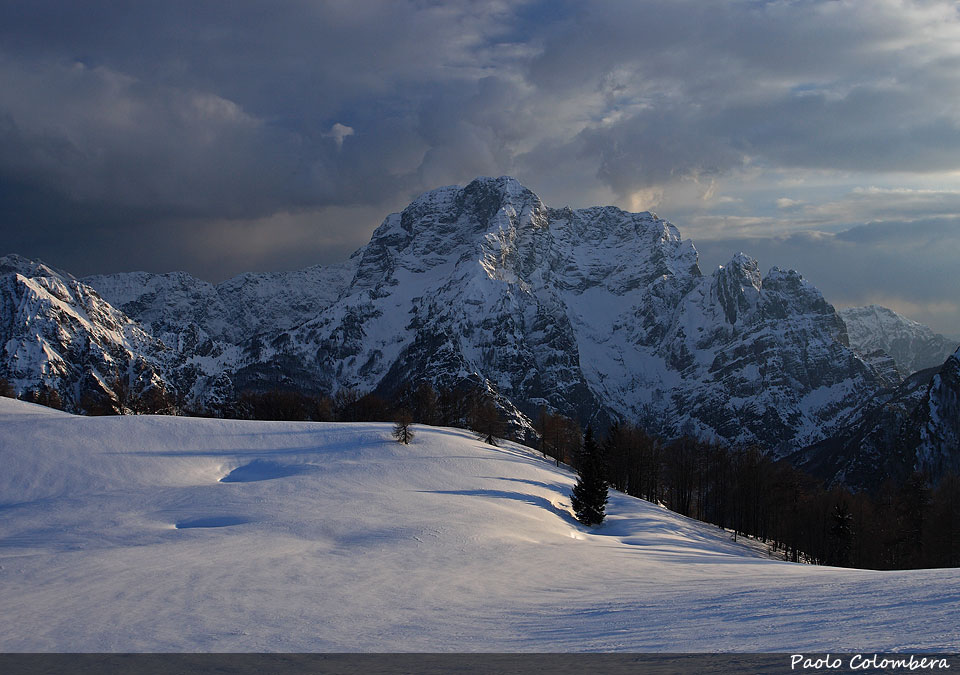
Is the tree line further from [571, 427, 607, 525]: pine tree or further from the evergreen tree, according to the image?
[571, 427, 607, 525]: pine tree

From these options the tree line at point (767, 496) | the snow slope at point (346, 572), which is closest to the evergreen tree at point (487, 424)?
the tree line at point (767, 496)

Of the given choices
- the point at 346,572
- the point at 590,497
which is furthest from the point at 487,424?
the point at 346,572

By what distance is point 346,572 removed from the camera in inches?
903

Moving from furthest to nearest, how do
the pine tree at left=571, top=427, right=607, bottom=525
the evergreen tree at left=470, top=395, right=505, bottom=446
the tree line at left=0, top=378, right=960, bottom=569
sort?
the evergreen tree at left=470, top=395, right=505, bottom=446
the tree line at left=0, top=378, right=960, bottom=569
the pine tree at left=571, top=427, right=607, bottom=525

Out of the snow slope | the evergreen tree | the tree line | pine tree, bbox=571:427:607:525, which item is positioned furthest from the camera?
the evergreen tree

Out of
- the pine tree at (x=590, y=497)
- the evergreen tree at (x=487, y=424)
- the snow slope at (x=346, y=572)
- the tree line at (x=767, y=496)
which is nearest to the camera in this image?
the snow slope at (x=346, y=572)

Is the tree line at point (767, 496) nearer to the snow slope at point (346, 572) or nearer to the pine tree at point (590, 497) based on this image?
the pine tree at point (590, 497)

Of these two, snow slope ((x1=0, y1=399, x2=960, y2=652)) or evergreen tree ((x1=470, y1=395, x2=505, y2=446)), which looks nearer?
snow slope ((x1=0, y1=399, x2=960, y2=652))

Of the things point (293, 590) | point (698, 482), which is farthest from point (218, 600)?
point (698, 482)

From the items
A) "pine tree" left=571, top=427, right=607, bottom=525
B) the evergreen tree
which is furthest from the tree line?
"pine tree" left=571, top=427, right=607, bottom=525

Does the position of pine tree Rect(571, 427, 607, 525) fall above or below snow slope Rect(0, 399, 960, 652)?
below

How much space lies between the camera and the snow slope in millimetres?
14453

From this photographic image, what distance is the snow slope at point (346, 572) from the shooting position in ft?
47.4

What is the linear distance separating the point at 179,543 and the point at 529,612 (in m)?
16.3
